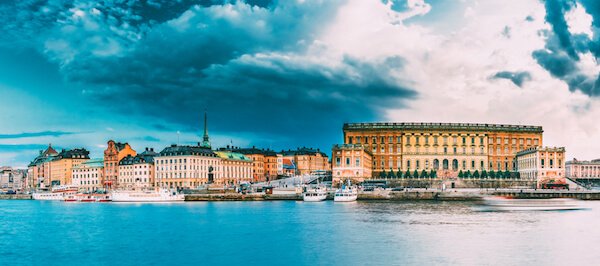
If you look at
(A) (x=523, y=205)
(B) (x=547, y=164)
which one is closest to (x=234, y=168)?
(B) (x=547, y=164)

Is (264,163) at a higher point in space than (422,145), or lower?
lower

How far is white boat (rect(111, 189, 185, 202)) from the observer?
10875cm

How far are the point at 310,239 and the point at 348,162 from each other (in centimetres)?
7549

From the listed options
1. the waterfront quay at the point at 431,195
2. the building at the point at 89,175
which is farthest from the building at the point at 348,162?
the building at the point at 89,175

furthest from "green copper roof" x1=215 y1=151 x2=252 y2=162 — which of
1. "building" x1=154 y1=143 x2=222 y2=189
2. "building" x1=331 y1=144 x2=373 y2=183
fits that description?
"building" x1=331 y1=144 x2=373 y2=183

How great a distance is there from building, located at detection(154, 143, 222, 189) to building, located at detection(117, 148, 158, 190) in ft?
20.2

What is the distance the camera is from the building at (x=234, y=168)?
A: 156125 mm

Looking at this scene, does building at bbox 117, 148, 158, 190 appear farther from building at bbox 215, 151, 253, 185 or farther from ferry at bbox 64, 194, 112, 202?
ferry at bbox 64, 194, 112, 202

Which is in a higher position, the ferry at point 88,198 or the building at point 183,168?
the building at point 183,168

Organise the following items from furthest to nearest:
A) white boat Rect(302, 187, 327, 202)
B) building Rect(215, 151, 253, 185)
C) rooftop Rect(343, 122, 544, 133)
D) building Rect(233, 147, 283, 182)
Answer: building Rect(233, 147, 283, 182) → building Rect(215, 151, 253, 185) → rooftop Rect(343, 122, 544, 133) → white boat Rect(302, 187, 327, 202)

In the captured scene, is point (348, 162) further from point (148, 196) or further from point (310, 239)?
point (310, 239)

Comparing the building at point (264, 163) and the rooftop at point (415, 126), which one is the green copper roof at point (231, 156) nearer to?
the building at point (264, 163)

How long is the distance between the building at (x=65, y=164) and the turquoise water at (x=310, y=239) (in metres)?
114

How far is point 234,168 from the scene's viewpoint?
16325cm
